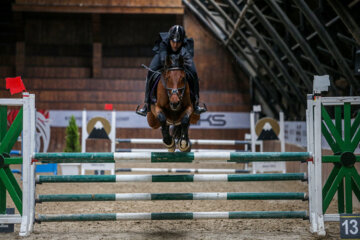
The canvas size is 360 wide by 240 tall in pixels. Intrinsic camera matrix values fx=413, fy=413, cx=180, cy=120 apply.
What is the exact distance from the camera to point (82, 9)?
13.9m

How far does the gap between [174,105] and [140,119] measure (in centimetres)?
1083

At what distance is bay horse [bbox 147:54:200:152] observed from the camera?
3594 millimetres

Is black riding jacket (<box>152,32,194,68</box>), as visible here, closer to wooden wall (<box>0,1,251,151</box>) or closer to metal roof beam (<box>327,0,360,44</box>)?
metal roof beam (<box>327,0,360,44</box>)

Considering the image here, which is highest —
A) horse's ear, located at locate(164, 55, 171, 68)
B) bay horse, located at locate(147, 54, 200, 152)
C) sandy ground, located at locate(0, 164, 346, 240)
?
horse's ear, located at locate(164, 55, 171, 68)

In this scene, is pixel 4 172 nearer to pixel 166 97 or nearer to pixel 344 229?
pixel 166 97

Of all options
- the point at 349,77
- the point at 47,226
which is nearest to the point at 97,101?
the point at 349,77

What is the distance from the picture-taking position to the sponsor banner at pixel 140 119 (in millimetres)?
14203

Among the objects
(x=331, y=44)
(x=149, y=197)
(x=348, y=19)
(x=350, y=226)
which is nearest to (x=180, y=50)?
(x=149, y=197)

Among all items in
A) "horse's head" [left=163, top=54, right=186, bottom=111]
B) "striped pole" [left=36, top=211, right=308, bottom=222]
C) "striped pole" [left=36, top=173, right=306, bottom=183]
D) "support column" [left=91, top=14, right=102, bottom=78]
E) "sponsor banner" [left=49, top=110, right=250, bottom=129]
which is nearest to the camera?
"horse's head" [left=163, top=54, right=186, bottom=111]

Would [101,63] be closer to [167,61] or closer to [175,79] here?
[167,61]

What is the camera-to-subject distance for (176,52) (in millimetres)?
3859

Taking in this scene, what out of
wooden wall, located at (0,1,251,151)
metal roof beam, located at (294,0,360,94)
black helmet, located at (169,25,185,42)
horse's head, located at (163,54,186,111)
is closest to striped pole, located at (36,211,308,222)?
horse's head, located at (163,54,186,111)

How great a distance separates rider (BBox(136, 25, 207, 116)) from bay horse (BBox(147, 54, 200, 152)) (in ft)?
0.35

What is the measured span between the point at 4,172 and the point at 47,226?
779mm
